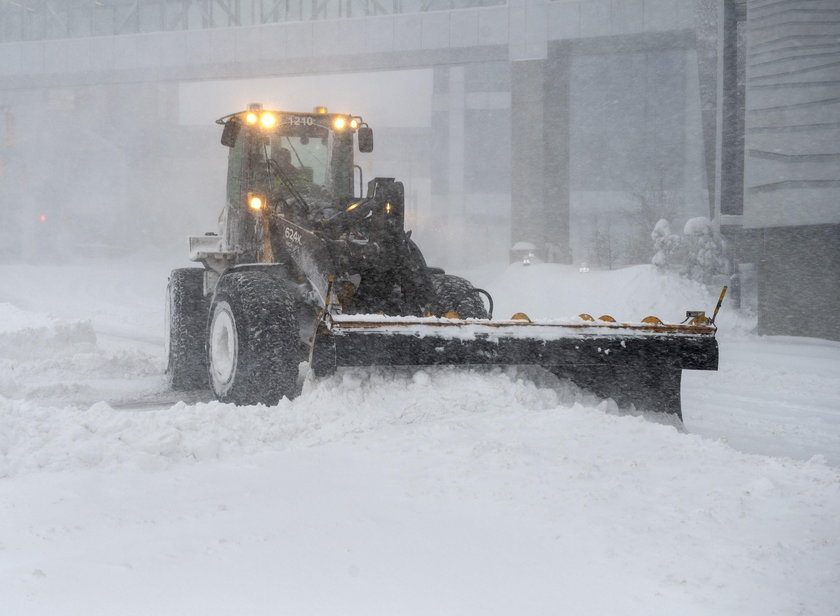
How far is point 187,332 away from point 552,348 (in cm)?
421

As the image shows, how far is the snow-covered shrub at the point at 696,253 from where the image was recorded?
15922mm

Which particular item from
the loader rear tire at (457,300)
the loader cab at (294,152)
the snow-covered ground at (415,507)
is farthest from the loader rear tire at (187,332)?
the snow-covered ground at (415,507)

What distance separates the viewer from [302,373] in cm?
778

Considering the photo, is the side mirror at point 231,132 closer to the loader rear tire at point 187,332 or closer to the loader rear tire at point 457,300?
the loader rear tire at point 187,332

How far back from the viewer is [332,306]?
5.73 m

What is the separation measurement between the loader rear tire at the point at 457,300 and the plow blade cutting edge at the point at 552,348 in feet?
3.65

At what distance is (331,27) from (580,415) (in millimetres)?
26216

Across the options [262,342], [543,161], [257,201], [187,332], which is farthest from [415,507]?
[543,161]

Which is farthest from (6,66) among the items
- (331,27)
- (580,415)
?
(580,415)

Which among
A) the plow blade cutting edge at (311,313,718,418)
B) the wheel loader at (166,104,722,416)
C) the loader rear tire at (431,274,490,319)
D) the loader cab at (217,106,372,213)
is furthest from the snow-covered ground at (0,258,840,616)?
the loader cab at (217,106,372,213)

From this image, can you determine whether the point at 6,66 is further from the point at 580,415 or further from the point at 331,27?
the point at 580,415

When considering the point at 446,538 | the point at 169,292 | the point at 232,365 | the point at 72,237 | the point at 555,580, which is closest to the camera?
the point at 555,580

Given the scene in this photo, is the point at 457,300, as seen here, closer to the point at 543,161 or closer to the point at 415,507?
the point at 415,507

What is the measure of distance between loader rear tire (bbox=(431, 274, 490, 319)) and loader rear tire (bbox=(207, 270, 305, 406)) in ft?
4.61
